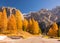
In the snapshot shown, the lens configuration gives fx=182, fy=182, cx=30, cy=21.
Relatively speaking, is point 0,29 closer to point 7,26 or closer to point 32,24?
point 7,26

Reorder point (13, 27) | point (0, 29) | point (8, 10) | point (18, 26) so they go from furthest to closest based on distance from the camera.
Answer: point (8, 10), point (18, 26), point (13, 27), point (0, 29)

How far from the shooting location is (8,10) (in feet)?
410

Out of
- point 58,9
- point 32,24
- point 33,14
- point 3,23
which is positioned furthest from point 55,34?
point 58,9

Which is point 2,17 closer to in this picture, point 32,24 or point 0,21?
point 0,21

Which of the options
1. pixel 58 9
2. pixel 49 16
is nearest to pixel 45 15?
pixel 49 16

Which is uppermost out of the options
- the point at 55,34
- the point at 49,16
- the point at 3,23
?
the point at 49,16

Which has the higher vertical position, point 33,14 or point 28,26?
point 33,14

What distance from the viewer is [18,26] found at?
76.2 m

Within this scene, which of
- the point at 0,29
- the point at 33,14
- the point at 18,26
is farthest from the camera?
the point at 33,14

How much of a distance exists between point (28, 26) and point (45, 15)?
3307 inches

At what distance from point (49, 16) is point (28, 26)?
8189 centimetres

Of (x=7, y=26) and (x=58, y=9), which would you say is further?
(x=58, y=9)

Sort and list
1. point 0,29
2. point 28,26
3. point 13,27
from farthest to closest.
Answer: point 28,26 → point 13,27 → point 0,29

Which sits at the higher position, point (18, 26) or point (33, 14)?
point (33, 14)
